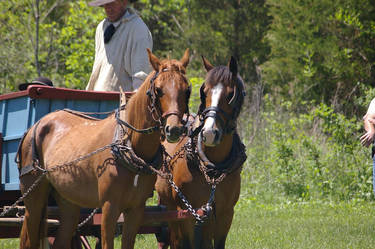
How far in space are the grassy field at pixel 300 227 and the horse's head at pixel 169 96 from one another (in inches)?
134

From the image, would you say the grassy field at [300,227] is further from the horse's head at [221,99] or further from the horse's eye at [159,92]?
the horse's eye at [159,92]

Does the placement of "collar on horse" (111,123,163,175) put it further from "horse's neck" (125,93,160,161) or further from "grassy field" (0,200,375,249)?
"grassy field" (0,200,375,249)

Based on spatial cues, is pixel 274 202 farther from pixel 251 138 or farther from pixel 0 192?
pixel 0 192

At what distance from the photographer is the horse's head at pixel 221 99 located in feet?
15.6

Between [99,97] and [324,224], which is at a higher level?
[99,97]

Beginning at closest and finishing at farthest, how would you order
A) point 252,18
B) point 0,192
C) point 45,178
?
point 45,178, point 0,192, point 252,18

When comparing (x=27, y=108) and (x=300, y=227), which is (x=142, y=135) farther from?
(x=300, y=227)

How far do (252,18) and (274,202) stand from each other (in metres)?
13.1

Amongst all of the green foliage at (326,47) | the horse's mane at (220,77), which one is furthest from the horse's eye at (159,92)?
the green foliage at (326,47)

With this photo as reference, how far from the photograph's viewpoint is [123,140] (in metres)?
4.62

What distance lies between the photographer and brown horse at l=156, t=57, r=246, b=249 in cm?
491

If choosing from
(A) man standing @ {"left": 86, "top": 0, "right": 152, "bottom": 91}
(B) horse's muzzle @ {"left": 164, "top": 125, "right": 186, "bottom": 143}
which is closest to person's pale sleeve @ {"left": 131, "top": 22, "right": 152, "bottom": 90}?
(A) man standing @ {"left": 86, "top": 0, "right": 152, "bottom": 91}

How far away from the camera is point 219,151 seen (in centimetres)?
515

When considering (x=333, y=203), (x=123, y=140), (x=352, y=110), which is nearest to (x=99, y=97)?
(x=123, y=140)
